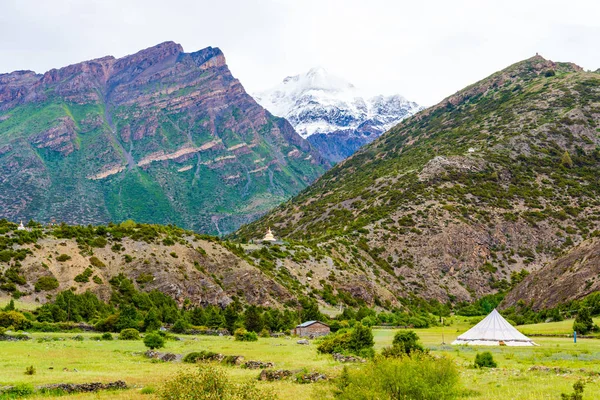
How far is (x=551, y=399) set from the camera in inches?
757

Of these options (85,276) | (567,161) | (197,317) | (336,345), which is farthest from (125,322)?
(567,161)

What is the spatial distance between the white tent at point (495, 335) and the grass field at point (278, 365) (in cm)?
135

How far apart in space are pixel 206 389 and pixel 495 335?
29087 millimetres

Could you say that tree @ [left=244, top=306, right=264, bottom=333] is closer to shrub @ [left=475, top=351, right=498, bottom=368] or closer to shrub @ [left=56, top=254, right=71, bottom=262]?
shrub @ [left=56, top=254, right=71, bottom=262]

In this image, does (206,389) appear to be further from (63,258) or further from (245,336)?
(63,258)

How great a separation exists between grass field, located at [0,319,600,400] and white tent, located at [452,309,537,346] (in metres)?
1.35

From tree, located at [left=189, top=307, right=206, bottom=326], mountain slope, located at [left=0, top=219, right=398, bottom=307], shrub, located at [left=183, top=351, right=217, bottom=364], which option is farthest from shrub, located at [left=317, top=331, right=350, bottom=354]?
mountain slope, located at [left=0, top=219, right=398, bottom=307]

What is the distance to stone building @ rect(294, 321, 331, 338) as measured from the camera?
51.5 metres

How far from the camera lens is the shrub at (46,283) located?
183 feet

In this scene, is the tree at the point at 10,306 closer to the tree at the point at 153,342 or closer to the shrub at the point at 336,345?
the tree at the point at 153,342

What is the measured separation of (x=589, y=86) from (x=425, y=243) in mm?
77374

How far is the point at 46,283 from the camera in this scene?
2231 inches

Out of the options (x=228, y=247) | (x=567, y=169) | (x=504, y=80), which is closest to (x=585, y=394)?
(x=228, y=247)

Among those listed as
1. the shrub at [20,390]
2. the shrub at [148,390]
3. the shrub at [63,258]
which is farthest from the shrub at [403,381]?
the shrub at [63,258]
